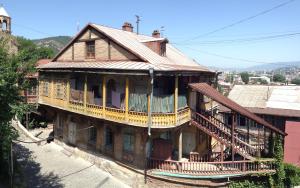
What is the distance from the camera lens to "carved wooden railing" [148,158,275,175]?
1956cm

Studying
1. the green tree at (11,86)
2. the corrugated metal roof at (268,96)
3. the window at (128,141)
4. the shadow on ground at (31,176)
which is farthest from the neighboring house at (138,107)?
the green tree at (11,86)

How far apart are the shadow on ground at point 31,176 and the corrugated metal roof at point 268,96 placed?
60.6ft

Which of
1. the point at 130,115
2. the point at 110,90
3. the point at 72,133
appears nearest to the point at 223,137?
the point at 130,115

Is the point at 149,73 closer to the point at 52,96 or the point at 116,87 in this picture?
the point at 116,87

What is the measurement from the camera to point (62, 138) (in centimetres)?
2848

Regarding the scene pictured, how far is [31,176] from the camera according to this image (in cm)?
2202

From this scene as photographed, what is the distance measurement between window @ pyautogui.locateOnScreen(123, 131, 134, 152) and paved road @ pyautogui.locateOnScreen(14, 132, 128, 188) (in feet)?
8.30

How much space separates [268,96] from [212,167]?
12.4 m

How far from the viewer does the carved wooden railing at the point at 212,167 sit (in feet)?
64.2

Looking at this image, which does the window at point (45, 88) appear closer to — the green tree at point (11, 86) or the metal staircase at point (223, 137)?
the green tree at point (11, 86)

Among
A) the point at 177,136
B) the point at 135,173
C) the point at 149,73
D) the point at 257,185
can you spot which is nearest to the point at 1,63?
the point at 149,73

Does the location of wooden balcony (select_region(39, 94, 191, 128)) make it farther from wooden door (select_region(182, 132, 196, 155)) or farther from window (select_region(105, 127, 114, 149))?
wooden door (select_region(182, 132, 196, 155))

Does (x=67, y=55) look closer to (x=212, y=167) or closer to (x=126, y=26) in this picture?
(x=126, y=26)

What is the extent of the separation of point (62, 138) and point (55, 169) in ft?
17.2
